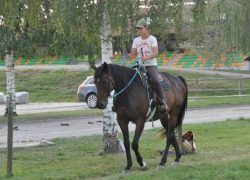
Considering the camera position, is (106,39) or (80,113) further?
(80,113)

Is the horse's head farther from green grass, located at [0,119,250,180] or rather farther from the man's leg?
green grass, located at [0,119,250,180]

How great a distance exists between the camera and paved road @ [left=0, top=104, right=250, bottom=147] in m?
18.8

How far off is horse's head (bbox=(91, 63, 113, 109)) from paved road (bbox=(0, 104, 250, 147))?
612cm

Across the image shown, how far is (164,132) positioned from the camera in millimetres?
13070

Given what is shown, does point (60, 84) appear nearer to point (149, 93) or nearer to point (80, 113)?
point (80, 113)

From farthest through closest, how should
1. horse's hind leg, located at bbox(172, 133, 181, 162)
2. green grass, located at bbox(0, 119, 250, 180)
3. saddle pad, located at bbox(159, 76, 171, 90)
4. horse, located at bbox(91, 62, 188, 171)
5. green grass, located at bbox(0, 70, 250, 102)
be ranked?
green grass, located at bbox(0, 70, 250, 102) < horse's hind leg, located at bbox(172, 133, 181, 162) < saddle pad, located at bbox(159, 76, 171, 90) < horse, located at bbox(91, 62, 188, 171) < green grass, located at bbox(0, 119, 250, 180)

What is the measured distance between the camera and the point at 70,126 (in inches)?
885

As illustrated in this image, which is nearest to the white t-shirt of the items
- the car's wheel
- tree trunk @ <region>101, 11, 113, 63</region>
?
tree trunk @ <region>101, 11, 113, 63</region>

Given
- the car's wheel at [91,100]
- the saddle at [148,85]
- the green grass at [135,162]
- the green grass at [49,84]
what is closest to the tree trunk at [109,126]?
the green grass at [135,162]

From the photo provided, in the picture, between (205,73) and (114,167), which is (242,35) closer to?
(205,73)

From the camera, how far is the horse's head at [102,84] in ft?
34.3

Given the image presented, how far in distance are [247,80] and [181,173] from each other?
3796 centimetres

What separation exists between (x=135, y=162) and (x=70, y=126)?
10377mm

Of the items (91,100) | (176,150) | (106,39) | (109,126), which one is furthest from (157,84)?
(91,100)
